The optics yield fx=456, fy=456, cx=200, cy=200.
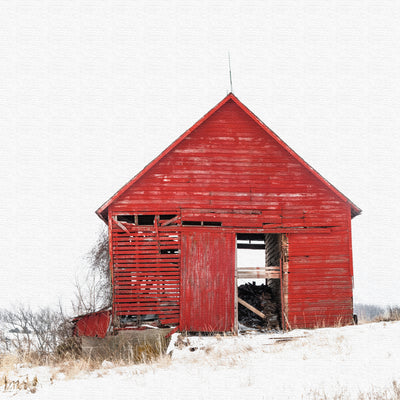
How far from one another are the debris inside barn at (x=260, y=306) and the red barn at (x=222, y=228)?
4.84ft

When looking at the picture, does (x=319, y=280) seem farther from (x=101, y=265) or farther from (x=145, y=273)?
(x=101, y=265)

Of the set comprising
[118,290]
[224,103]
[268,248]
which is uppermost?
[224,103]

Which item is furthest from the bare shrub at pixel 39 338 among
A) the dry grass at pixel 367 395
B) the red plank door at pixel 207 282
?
the dry grass at pixel 367 395

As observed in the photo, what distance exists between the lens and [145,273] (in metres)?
14.2

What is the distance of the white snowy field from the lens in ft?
22.4

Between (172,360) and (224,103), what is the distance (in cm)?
832

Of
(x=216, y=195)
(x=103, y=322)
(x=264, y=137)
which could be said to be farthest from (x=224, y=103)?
(x=103, y=322)

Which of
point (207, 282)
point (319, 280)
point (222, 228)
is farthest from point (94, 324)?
point (319, 280)

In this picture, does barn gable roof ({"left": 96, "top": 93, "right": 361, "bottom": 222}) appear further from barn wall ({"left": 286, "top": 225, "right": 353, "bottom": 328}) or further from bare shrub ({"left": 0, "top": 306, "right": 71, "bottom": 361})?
bare shrub ({"left": 0, "top": 306, "right": 71, "bottom": 361})

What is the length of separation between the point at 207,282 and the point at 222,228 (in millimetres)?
1775

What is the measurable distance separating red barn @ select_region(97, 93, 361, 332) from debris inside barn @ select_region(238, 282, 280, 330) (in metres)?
1.48

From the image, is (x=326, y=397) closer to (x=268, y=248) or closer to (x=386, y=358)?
(x=386, y=358)

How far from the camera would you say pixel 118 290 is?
46.3 ft

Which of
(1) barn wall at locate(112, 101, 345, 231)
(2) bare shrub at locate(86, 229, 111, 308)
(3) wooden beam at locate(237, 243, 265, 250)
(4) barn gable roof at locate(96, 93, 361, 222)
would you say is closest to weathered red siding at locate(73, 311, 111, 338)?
(4) barn gable roof at locate(96, 93, 361, 222)
